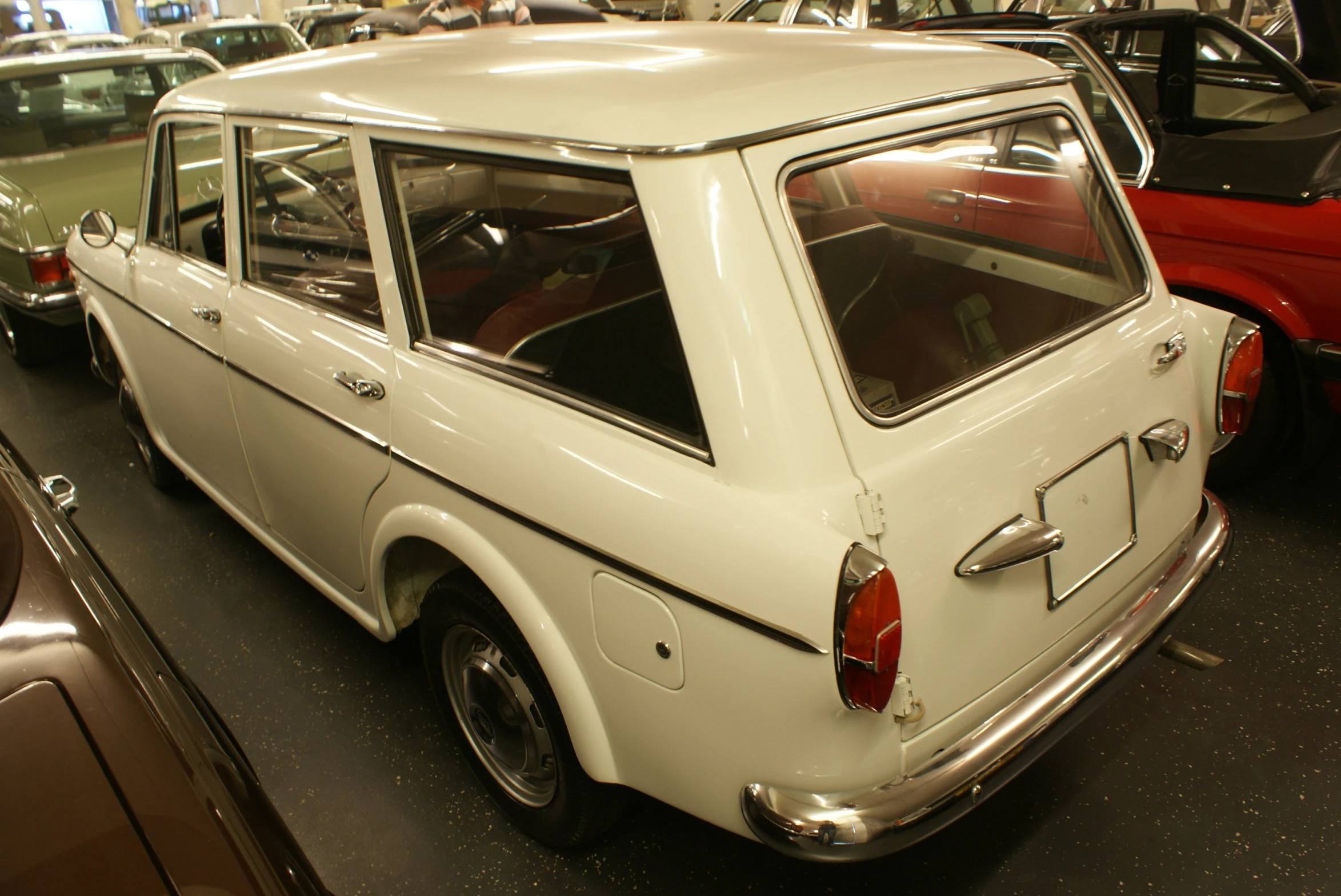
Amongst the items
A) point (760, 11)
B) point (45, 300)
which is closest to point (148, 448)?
point (45, 300)

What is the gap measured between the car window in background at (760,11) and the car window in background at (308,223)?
467cm

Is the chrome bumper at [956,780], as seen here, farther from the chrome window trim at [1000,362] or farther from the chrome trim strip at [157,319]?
the chrome trim strip at [157,319]

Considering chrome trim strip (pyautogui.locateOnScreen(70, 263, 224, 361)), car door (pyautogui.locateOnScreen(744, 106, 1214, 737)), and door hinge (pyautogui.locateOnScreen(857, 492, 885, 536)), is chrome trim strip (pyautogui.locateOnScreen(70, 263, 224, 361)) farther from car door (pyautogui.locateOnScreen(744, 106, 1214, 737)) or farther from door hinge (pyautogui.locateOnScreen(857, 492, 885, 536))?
door hinge (pyautogui.locateOnScreen(857, 492, 885, 536))

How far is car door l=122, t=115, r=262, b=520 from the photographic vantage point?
2.48 m

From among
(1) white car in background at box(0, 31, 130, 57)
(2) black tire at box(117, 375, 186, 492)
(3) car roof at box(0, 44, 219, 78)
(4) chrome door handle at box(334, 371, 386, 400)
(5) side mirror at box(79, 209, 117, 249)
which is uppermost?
(1) white car in background at box(0, 31, 130, 57)

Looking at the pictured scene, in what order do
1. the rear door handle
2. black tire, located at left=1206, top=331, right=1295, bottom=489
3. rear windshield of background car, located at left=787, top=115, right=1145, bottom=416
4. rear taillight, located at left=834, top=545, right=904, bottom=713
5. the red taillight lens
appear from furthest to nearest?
the red taillight lens < black tire, located at left=1206, top=331, right=1295, bottom=489 < the rear door handle < rear windshield of background car, located at left=787, top=115, right=1145, bottom=416 < rear taillight, located at left=834, top=545, right=904, bottom=713

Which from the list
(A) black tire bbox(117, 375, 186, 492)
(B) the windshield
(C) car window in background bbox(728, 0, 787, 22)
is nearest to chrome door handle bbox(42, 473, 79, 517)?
(A) black tire bbox(117, 375, 186, 492)

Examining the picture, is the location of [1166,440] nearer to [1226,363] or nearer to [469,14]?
[1226,363]

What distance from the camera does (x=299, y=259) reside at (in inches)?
A: 90.1

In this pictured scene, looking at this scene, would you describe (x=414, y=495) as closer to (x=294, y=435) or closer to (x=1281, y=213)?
(x=294, y=435)

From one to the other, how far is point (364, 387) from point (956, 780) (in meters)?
1.36

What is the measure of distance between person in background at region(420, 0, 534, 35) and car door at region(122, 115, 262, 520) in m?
2.75

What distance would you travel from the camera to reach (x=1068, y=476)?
1.55 meters

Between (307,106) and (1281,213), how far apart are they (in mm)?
2892
